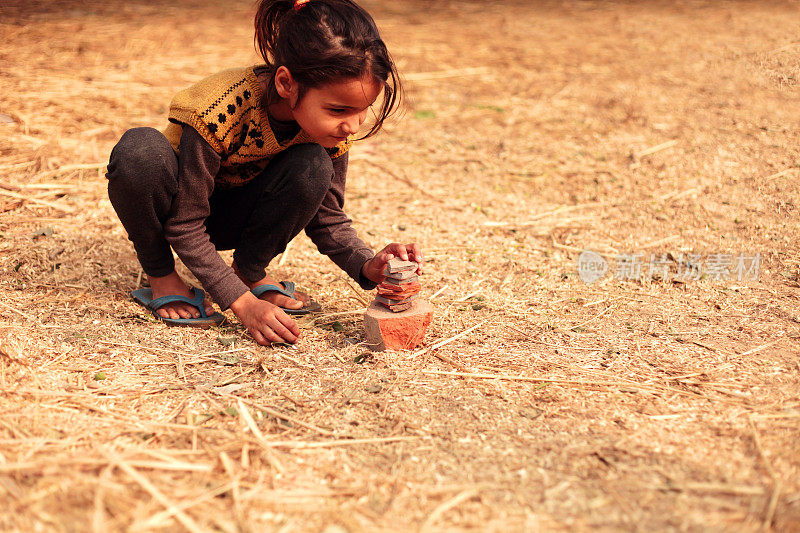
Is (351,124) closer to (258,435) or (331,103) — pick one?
(331,103)

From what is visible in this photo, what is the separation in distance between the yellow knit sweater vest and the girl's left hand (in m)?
0.45

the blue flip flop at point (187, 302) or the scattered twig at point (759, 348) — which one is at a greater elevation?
the scattered twig at point (759, 348)

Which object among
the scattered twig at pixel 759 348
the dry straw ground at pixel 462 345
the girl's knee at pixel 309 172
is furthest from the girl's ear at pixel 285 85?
the scattered twig at pixel 759 348

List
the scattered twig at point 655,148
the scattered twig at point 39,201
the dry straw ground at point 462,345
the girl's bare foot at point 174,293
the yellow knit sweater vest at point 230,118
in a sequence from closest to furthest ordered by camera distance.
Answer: the dry straw ground at point 462,345 < the yellow knit sweater vest at point 230,118 < the girl's bare foot at point 174,293 < the scattered twig at point 39,201 < the scattered twig at point 655,148

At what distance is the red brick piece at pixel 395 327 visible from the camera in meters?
2.17

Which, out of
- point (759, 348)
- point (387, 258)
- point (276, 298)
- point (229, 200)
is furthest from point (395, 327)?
point (759, 348)

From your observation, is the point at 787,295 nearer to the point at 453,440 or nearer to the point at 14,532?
the point at 453,440

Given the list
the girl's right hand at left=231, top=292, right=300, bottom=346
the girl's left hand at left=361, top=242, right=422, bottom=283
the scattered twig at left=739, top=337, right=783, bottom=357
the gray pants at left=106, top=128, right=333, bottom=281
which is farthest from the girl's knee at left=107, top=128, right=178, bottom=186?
the scattered twig at left=739, top=337, right=783, bottom=357

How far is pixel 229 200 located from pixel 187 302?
1.27 feet

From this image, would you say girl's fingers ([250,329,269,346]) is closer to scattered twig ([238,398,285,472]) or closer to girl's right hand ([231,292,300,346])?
girl's right hand ([231,292,300,346])

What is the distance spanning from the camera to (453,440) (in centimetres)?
177

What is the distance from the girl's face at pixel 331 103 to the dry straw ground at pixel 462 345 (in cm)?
68

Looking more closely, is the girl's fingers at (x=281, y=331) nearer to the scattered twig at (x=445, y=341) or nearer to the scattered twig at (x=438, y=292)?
the scattered twig at (x=445, y=341)

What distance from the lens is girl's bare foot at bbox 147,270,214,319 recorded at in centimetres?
244
